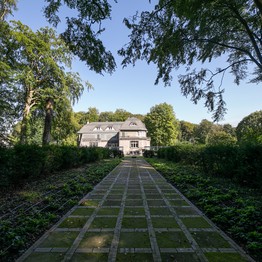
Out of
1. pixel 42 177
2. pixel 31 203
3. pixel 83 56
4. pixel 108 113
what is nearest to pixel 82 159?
pixel 42 177

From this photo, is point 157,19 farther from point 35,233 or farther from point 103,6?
point 35,233

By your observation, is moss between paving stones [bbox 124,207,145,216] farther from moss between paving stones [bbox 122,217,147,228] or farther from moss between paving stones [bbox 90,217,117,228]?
moss between paving stones [bbox 90,217,117,228]

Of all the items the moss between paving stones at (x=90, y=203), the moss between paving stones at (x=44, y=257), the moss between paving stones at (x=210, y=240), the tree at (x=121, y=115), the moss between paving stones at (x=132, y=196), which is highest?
the tree at (x=121, y=115)

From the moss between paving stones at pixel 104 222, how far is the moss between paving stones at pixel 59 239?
456mm

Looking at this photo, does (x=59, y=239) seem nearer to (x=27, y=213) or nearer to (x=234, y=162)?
(x=27, y=213)

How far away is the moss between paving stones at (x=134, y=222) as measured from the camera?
3.60 metres

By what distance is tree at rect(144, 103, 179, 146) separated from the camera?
4416cm

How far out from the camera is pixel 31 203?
493 centimetres

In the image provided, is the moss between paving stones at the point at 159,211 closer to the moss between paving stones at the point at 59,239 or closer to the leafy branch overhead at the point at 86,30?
the moss between paving stones at the point at 59,239

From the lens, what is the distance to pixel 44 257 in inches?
103

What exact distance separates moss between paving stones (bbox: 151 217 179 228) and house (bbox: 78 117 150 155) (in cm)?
3479

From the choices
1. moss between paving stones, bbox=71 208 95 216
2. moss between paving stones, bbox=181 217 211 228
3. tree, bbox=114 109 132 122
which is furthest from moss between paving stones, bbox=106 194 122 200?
tree, bbox=114 109 132 122

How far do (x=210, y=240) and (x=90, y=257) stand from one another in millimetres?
1840

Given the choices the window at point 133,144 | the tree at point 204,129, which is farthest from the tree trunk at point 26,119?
the tree at point 204,129
